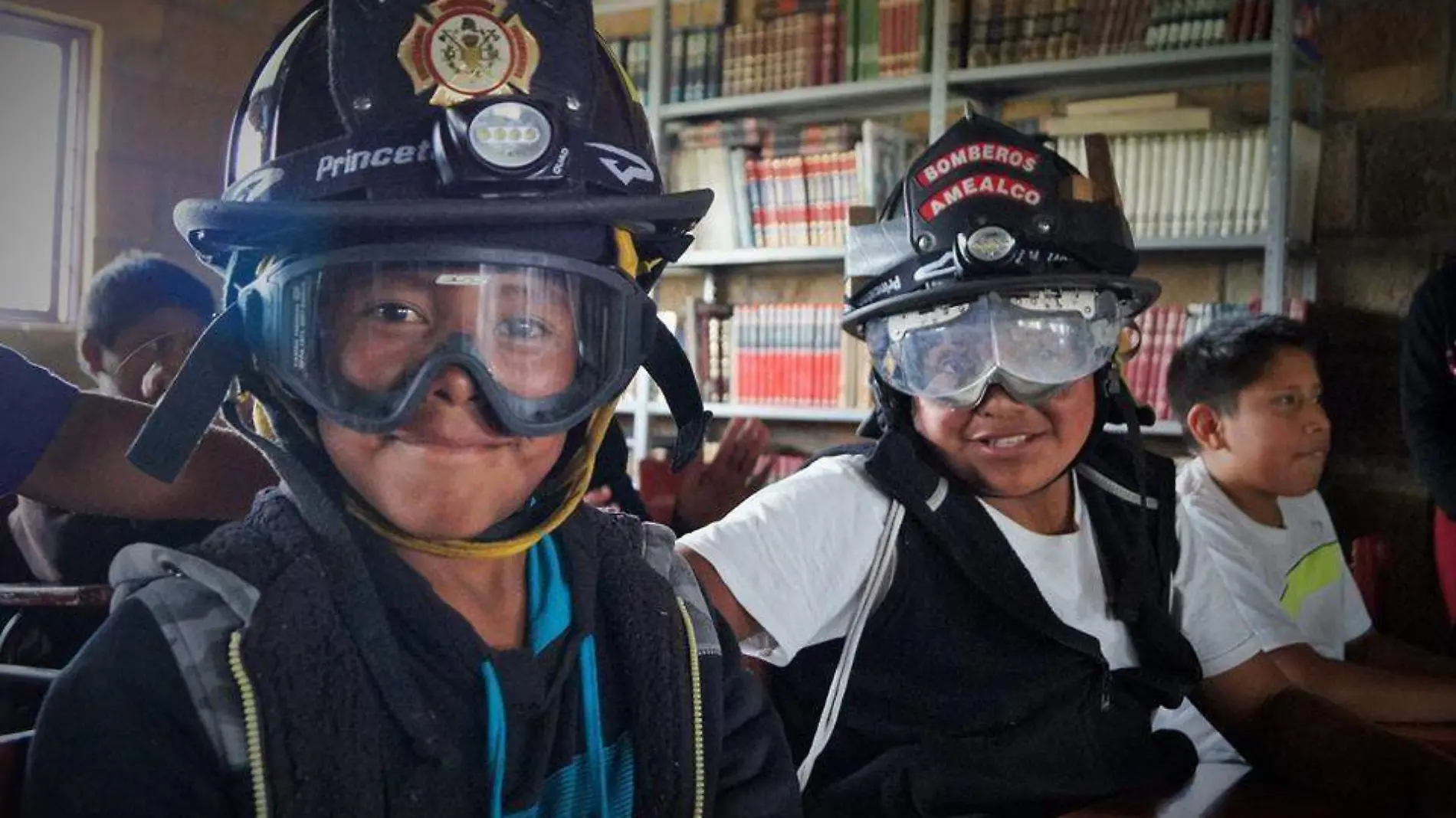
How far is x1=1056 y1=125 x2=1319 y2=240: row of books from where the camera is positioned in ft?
11.1

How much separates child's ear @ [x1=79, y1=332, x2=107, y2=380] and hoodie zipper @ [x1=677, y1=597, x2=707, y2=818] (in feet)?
7.38

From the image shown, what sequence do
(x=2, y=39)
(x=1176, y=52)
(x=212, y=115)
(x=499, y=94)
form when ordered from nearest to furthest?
(x=499, y=94) → (x=1176, y=52) → (x=2, y=39) → (x=212, y=115)

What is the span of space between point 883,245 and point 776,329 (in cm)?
271

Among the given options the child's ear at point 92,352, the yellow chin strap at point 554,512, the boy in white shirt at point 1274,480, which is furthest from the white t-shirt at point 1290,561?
the child's ear at point 92,352

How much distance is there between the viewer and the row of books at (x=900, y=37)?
3467 mm

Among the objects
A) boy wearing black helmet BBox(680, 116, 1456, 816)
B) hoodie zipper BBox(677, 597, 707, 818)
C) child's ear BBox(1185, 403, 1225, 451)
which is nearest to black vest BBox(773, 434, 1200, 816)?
boy wearing black helmet BBox(680, 116, 1456, 816)

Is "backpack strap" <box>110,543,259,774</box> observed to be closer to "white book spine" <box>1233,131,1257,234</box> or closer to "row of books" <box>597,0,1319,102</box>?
"white book spine" <box>1233,131,1257,234</box>

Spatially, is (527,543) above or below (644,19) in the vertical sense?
below

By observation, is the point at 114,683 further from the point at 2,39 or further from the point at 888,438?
the point at 2,39

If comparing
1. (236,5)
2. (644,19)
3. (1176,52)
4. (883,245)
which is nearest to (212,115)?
(236,5)

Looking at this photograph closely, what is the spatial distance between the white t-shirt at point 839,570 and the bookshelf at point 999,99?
1.90 meters

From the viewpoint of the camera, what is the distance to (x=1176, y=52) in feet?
11.3

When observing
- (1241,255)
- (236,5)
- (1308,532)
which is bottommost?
(1308,532)

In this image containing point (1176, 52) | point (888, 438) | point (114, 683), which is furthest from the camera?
point (1176, 52)
